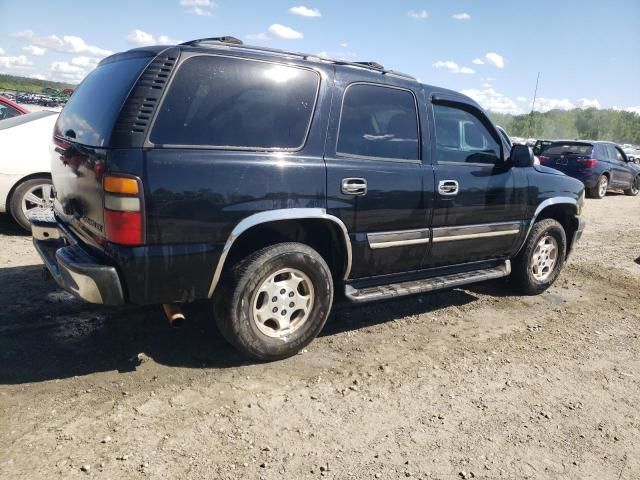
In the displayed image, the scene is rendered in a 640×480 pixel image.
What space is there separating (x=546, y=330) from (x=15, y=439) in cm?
397

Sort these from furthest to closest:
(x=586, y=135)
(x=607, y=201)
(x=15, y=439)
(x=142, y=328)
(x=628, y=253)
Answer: (x=586, y=135), (x=607, y=201), (x=628, y=253), (x=142, y=328), (x=15, y=439)

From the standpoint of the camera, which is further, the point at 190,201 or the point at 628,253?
the point at 628,253

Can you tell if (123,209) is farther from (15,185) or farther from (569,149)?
(569,149)

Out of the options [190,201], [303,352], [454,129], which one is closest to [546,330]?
→ [454,129]

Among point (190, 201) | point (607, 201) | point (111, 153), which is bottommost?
point (607, 201)

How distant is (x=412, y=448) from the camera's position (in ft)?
8.96

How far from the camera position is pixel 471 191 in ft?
14.4

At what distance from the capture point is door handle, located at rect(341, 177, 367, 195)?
3.58 meters

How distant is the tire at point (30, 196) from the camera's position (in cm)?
600

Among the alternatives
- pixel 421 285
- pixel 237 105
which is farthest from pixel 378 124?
pixel 421 285

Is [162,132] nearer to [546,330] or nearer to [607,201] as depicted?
[546,330]

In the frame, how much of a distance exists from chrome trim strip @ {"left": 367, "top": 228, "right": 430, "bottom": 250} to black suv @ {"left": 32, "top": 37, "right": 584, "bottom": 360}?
1cm

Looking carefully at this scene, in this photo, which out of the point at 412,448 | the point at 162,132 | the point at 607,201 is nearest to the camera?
the point at 412,448

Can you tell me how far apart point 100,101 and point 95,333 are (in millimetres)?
1637
